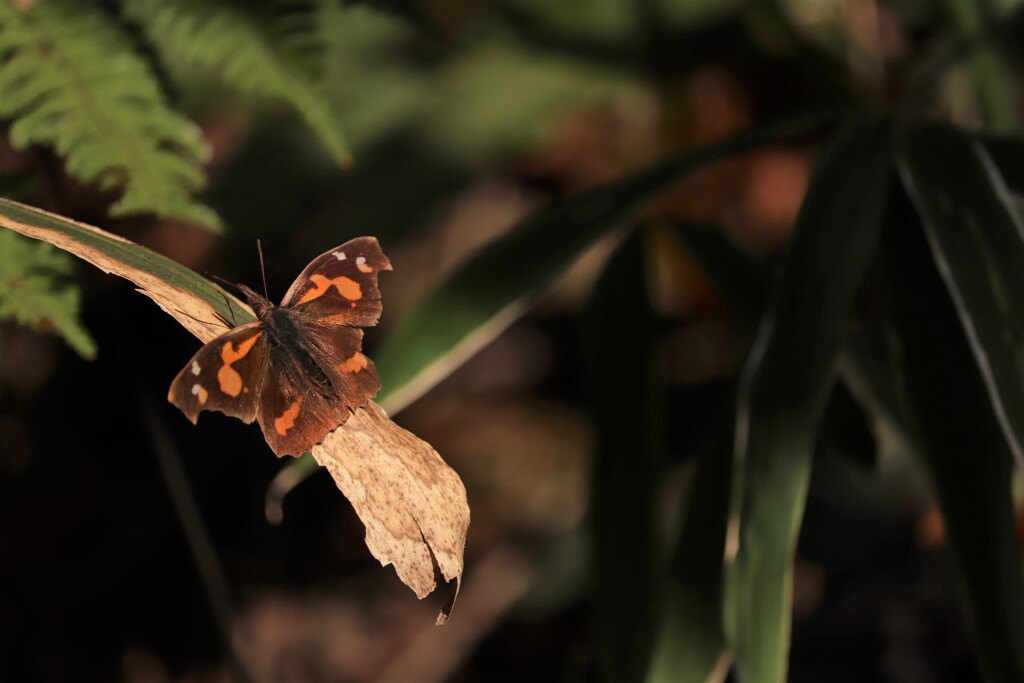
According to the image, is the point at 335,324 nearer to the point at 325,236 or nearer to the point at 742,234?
the point at 325,236

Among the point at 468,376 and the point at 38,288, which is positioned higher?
the point at 468,376

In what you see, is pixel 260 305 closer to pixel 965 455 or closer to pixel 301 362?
pixel 301 362

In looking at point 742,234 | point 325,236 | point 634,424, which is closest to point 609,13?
point 742,234

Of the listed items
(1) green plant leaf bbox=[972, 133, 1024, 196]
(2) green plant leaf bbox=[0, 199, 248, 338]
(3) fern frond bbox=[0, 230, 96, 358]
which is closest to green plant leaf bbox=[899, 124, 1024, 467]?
(1) green plant leaf bbox=[972, 133, 1024, 196]

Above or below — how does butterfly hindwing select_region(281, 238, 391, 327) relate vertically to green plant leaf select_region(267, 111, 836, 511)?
below

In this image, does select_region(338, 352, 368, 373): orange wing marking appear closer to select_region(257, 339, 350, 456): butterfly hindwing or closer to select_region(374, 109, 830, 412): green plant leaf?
select_region(257, 339, 350, 456): butterfly hindwing

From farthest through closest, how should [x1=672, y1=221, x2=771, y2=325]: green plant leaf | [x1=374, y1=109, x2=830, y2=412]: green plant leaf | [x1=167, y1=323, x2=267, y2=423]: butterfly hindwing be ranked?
[x1=672, y1=221, x2=771, y2=325]: green plant leaf → [x1=374, y1=109, x2=830, y2=412]: green plant leaf → [x1=167, y1=323, x2=267, y2=423]: butterfly hindwing

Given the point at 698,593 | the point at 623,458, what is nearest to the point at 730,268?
the point at 623,458
